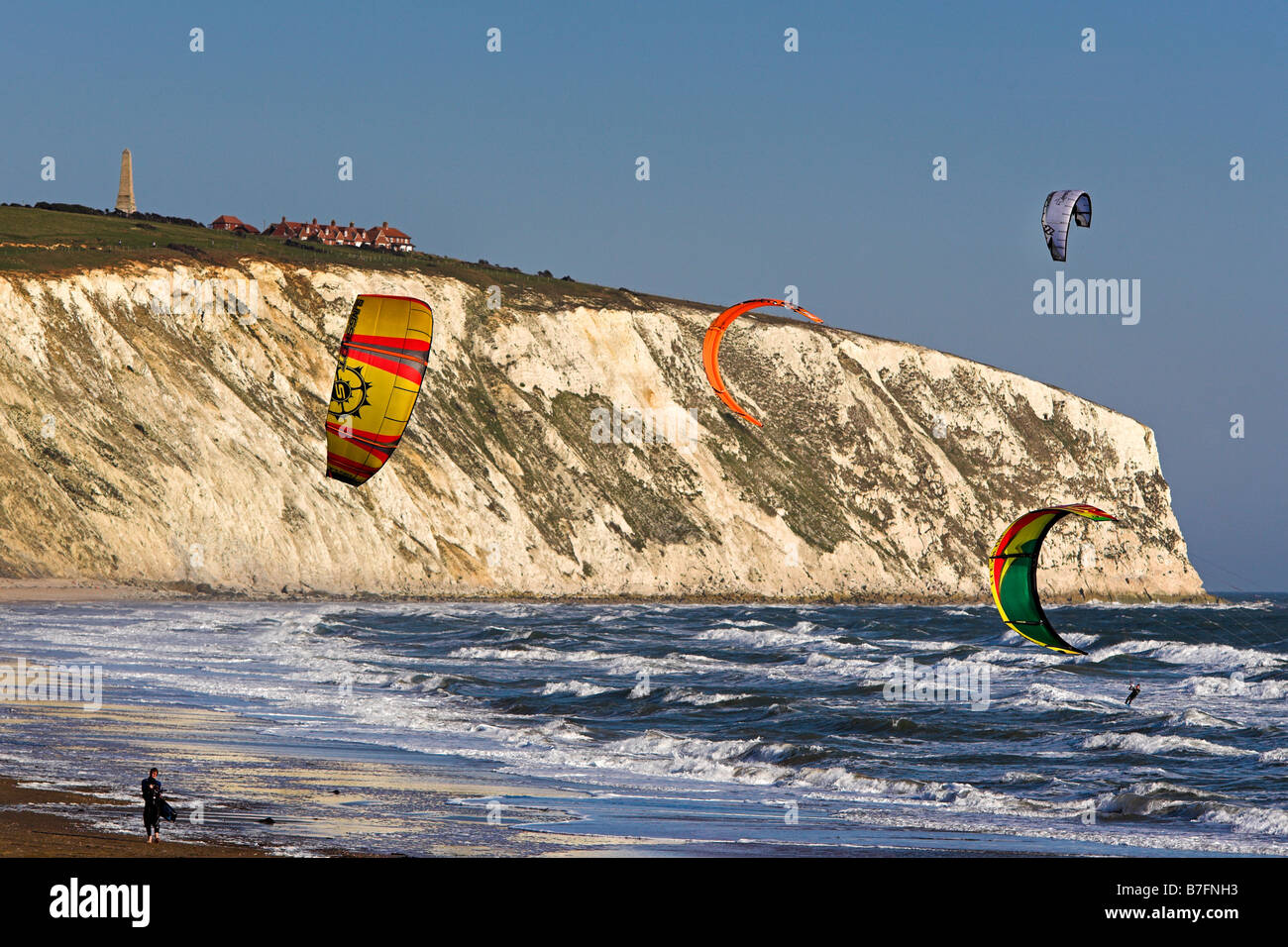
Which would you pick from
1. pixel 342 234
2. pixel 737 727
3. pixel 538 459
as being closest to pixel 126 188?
pixel 342 234

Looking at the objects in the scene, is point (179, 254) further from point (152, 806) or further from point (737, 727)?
point (152, 806)

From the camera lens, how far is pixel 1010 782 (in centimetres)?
1728

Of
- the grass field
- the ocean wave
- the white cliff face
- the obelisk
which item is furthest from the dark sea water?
the obelisk

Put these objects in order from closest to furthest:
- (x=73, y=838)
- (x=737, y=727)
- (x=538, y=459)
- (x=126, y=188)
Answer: (x=73, y=838), (x=737, y=727), (x=538, y=459), (x=126, y=188)

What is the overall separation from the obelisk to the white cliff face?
117ft

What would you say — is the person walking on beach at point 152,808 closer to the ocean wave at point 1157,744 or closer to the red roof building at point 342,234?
the ocean wave at point 1157,744

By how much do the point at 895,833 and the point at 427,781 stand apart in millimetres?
4868

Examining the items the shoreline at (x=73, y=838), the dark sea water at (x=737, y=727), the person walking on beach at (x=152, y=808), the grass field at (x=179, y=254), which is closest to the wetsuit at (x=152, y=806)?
the person walking on beach at (x=152, y=808)

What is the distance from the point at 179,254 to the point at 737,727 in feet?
173

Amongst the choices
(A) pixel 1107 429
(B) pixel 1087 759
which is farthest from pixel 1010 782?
(A) pixel 1107 429

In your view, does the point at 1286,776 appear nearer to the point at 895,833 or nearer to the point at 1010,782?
the point at 1010,782

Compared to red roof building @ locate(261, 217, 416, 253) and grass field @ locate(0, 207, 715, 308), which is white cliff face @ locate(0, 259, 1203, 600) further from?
red roof building @ locate(261, 217, 416, 253)

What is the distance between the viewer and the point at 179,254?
67375mm

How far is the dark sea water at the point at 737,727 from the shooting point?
14.1m
